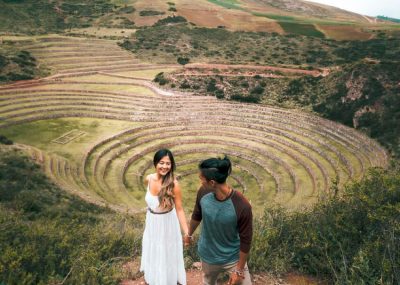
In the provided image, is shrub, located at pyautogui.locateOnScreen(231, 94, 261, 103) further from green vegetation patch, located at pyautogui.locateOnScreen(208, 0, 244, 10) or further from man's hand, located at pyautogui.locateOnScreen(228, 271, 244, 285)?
green vegetation patch, located at pyautogui.locateOnScreen(208, 0, 244, 10)

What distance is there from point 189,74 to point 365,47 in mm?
33136

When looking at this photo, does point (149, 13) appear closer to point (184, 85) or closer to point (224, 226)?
point (184, 85)

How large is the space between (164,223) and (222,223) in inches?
62.3

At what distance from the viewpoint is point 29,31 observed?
6162 centimetres

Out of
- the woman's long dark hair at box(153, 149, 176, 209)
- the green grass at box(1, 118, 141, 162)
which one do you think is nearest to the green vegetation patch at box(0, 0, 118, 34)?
the green grass at box(1, 118, 141, 162)

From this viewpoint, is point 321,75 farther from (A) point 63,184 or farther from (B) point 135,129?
Result: (A) point 63,184

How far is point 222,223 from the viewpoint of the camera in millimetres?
5434

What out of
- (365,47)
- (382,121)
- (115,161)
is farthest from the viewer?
(365,47)

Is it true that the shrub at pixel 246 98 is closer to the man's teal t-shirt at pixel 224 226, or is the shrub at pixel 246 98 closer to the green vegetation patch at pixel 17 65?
the green vegetation patch at pixel 17 65

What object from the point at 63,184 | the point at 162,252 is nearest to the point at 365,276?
the point at 162,252

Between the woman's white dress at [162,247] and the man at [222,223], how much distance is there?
0.94 meters

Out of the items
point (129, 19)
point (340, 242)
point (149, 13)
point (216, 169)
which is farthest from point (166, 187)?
point (149, 13)

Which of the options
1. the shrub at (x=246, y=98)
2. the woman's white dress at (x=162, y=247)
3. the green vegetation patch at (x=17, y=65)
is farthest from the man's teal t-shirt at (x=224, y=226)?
the green vegetation patch at (x=17, y=65)

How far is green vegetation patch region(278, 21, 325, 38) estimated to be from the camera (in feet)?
229
